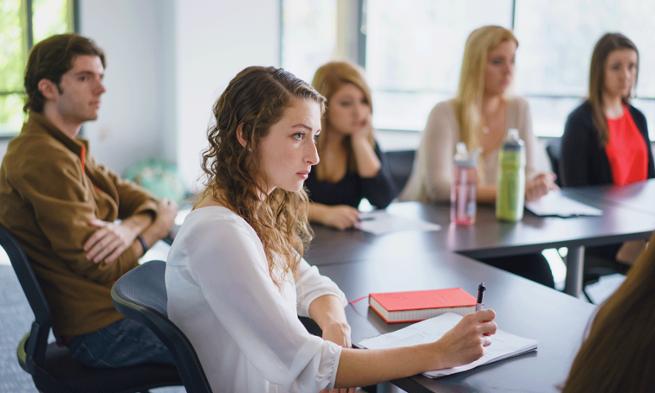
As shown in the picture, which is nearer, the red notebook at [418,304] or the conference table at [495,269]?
the conference table at [495,269]

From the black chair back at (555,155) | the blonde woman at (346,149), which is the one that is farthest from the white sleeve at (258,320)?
the black chair back at (555,155)

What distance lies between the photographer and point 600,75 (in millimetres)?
3326

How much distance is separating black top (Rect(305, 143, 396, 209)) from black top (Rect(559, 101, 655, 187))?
862 millimetres

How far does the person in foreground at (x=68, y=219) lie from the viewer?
1915 mm

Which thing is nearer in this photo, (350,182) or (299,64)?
(350,182)

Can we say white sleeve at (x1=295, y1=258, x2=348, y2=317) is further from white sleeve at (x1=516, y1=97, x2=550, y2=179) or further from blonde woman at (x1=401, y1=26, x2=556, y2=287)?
white sleeve at (x1=516, y1=97, x2=550, y2=179)

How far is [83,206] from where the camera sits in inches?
79.6

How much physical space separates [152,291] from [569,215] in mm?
1563

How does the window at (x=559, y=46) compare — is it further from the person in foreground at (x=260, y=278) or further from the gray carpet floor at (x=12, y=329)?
the person in foreground at (x=260, y=278)

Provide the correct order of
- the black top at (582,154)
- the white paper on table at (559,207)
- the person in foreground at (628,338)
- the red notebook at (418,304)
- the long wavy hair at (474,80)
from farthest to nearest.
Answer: the black top at (582,154), the long wavy hair at (474,80), the white paper on table at (559,207), the red notebook at (418,304), the person in foreground at (628,338)

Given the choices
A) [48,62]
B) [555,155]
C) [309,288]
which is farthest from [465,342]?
[555,155]

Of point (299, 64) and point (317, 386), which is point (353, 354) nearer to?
point (317, 386)

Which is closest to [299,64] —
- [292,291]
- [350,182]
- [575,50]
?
[575,50]

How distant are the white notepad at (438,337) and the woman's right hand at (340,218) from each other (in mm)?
849
